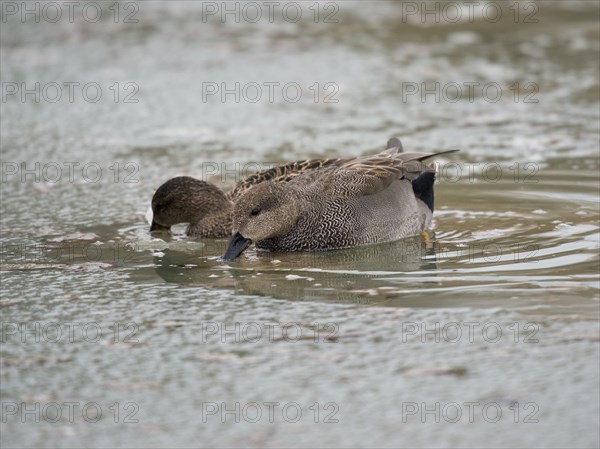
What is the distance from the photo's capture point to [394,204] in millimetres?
7855

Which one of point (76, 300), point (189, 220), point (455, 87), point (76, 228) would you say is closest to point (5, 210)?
point (76, 228)

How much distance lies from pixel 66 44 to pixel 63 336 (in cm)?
895

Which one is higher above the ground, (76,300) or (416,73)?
(416,73)

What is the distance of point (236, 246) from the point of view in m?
7.22

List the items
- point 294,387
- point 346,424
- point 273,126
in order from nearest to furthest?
point 346,424 → point 294,387 → point 273,126

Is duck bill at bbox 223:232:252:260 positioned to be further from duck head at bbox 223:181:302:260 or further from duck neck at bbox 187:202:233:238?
duck neck at bbox 187:202:233:238

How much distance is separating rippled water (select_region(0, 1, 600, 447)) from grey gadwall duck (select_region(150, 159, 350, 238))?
17 centimetres

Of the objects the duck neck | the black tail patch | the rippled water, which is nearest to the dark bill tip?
the rippled water

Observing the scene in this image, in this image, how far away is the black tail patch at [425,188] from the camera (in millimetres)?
8094

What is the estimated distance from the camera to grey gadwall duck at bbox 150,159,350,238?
8.10 meters

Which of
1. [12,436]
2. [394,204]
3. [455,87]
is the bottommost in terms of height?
[12,436]

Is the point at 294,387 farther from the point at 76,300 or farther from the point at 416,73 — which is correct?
the point at 416,73

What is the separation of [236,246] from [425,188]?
5.43ft

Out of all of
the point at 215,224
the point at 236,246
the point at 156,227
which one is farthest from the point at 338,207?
the point at 156,227
